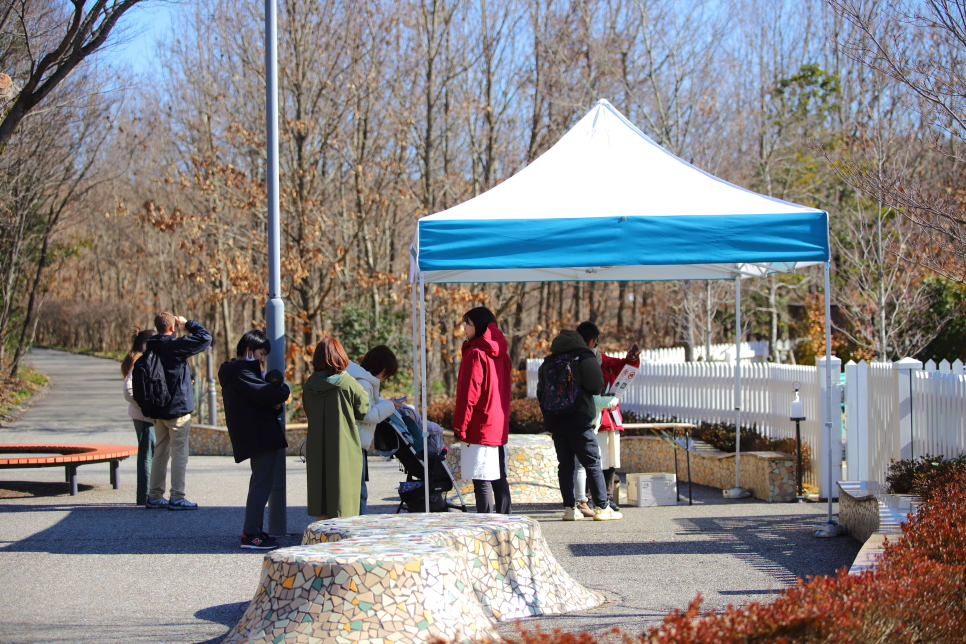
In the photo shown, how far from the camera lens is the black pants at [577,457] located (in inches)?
341

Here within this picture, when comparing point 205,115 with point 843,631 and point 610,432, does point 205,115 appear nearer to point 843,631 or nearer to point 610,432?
point 610,432

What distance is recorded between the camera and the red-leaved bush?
132 inches

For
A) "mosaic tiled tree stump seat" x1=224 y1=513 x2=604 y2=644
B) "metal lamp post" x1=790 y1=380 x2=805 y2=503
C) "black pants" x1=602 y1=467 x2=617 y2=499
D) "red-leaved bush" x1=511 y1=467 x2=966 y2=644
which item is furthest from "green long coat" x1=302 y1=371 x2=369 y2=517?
"metal lamp post" x1=790 y1=380 x2=805 y2=503

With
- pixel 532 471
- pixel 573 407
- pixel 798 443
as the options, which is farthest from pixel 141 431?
pixel 798 443

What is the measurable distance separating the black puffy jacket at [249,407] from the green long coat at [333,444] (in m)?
0.65

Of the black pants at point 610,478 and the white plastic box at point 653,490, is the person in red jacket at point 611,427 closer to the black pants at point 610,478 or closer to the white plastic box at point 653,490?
the black pants at point 610,478

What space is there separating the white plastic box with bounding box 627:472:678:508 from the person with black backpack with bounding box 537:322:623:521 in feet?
3.34

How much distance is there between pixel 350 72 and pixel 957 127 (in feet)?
46.4

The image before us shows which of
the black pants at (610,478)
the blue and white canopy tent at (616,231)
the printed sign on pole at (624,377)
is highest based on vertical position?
the blue and white canopy tent at (616,231)

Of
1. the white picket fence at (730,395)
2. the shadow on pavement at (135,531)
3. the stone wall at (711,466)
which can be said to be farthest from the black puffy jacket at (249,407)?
the white picket fence at (730,395)

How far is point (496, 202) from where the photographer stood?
27.2 feet

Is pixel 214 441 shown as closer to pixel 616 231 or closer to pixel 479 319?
pixel 479 319

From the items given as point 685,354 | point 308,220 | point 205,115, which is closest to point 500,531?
point 308,220

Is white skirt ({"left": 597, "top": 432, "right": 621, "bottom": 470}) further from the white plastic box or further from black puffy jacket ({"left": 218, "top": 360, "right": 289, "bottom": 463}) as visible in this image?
black puffy jacket ({"left": 218, "top": 360, "right": 289, "bottom": 463})
